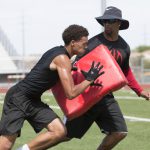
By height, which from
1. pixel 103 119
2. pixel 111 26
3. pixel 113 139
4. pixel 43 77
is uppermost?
pixel 111 26

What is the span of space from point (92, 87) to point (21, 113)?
0.90 metres

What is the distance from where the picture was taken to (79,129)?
7.91m

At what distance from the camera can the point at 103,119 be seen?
26.0 ft

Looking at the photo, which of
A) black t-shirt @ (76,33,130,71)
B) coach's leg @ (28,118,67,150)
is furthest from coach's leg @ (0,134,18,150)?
black t-shirt @ (76,33,130,71)

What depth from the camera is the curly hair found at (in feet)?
22.6

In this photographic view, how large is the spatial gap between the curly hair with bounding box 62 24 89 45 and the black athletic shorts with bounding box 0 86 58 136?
756mm

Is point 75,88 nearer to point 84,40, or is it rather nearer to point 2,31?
point 84,40

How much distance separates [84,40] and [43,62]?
504 mm

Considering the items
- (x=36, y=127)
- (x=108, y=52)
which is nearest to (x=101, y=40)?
(x=108, y=52)

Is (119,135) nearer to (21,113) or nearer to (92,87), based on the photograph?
(92,87)

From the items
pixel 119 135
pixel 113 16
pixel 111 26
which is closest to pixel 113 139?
pixel 119 135

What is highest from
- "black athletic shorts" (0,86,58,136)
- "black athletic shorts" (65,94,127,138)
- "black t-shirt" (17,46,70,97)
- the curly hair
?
the curly hair

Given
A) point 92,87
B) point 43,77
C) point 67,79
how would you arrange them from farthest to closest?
point 92,87 → point 43,77 → point 67,79

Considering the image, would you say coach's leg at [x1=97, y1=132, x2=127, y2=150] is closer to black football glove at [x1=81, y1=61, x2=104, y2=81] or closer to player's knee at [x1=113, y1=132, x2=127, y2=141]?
player's knee at [x1=113, y1=132, x2=127, y2=141]
